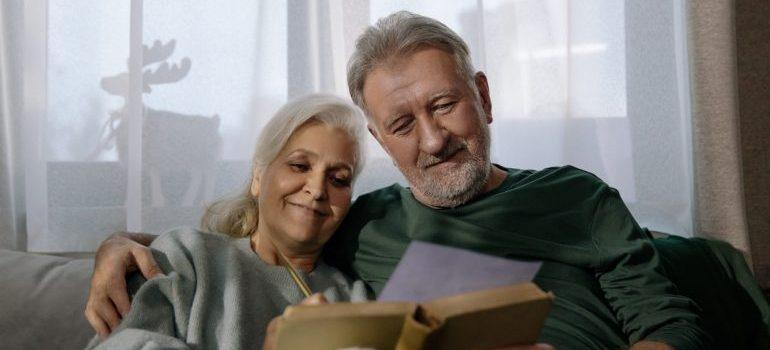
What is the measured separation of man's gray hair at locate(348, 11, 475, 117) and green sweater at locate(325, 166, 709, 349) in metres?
0.24

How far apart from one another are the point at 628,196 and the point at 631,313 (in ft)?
2.61

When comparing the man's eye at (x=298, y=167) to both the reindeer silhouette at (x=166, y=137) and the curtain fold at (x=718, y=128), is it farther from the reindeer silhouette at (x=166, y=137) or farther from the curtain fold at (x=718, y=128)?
the curtain fold at (x=718, y=128)

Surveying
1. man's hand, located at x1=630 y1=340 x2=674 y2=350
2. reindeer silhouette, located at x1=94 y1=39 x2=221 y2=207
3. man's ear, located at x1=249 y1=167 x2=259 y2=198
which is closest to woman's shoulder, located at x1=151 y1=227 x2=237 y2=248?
man's ear, located at x1=249 y1=167 x2=259 y2=198

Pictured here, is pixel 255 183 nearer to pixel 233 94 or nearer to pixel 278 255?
pixel 278 255

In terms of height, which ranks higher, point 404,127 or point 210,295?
point 404,127

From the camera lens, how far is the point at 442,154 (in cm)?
133

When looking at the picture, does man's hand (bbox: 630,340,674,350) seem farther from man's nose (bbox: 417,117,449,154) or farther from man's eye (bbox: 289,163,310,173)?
→ man's eye (bbox: 289,163,310,173)

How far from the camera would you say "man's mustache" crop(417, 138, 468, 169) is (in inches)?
52.2

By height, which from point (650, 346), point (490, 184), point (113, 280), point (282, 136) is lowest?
point (650, 346)

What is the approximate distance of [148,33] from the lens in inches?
71.1

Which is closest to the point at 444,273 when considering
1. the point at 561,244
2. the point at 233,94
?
the point at 561,244

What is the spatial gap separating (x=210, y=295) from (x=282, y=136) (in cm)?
33

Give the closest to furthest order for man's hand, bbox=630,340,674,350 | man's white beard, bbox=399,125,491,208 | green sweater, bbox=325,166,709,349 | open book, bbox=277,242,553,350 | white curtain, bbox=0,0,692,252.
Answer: open book, bbox=277,242,553,350 < man's hand, bbox=630,340,674,350 < green sweater, bbox=325,166,709,349 < man's white beard, bbox=399,125,491,208 < white curtain, bbox=0,0,692,252

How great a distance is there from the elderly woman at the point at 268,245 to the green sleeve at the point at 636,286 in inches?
18.6
